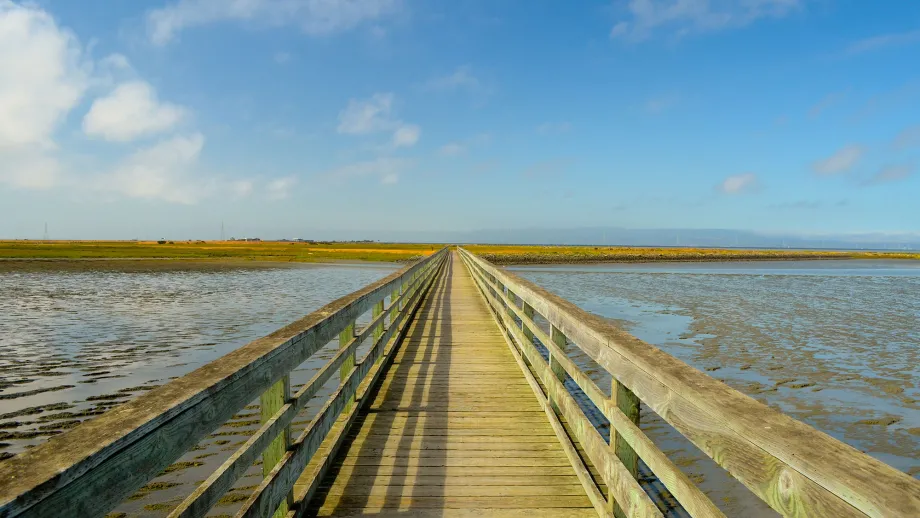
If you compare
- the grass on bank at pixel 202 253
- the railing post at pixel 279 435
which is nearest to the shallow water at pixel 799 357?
the railing post at pixel 279 435

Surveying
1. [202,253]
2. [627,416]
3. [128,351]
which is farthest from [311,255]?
[627,416]

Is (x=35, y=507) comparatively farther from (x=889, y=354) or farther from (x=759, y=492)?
(x=889, y=354)

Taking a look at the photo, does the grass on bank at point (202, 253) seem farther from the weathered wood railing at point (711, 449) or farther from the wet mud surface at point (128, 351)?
the weathered wood railing at point (711, 449)

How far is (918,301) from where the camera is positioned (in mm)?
23469

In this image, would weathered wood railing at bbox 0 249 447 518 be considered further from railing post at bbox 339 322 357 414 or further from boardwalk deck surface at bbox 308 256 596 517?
railing post at bbox 339 322 357 414

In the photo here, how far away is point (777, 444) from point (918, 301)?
100.0 feet

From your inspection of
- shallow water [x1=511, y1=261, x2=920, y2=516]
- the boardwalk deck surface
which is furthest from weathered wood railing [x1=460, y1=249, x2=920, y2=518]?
shallow water [x1=511, y1=261, x2=920, y2=516]

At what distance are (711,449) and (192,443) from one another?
1964mm

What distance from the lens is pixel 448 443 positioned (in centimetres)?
436

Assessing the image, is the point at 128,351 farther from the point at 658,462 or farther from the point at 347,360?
the point at 658,462

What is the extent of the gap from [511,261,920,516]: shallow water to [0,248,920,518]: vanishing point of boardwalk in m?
1.27

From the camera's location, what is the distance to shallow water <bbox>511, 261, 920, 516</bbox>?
616cm

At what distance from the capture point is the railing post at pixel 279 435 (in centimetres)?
276

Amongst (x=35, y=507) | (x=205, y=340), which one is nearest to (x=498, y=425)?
(x=35, y=507)
